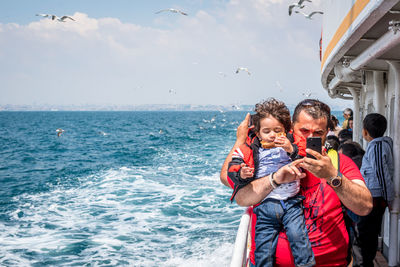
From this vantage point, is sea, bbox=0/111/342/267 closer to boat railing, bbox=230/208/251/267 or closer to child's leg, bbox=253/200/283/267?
boat railing, bbox=230/208/251/267

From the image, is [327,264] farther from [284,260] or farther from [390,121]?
[390,121]

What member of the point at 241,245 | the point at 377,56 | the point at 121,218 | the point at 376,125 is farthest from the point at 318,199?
the point at 121,218

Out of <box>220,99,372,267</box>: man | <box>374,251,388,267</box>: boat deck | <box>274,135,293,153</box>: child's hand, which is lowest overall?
<box>374,251,388,267</box>: boat deck

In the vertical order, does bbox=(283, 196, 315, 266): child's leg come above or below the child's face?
below

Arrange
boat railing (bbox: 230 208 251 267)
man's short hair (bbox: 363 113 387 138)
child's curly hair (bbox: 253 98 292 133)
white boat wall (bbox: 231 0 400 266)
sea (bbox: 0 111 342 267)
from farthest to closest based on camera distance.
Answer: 1. sea (bbox: 0 111 342 267)
2. man's short hair (bbox: 363 113 387 138)
3. white boat wall (bbox: 231 0 400 266)
4. child's curly hair (bbox: 253 98 292 133)
5. boat railing (bbox: 230 208 251 267)

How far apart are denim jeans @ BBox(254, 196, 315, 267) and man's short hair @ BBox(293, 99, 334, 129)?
1.53 ft

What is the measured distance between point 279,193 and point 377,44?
6.10ft

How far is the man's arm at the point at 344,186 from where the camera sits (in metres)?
1.70

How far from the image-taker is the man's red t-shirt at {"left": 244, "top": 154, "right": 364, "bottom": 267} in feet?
6.49

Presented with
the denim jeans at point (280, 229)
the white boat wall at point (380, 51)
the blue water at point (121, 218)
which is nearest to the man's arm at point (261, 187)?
the denim jeans at point (280, 229)

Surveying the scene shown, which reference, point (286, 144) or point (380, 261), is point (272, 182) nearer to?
point (286, 144)

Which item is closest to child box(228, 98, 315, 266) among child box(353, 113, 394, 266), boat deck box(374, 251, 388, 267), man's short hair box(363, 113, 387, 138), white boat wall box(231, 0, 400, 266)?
white boat wall box(231, 0, 400, 266)

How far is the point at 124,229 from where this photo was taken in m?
8.05

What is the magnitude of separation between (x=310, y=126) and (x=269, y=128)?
0.77ft
